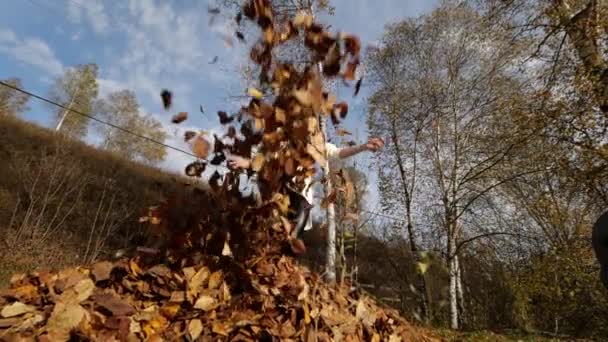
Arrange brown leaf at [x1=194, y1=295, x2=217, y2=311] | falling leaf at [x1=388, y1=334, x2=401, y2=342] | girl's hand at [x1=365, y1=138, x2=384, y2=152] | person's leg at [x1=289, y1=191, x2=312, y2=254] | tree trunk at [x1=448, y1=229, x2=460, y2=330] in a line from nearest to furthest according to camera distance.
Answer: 1. brown leaf at [x1=194, y1=295, x2=217, y2=311]
2. falling leaf at [x1=388, y1=334, x2=401, y2=342]
3. person's leg at [x1=289, y1=191, x2=312, y2=254]
4. girl's hand at [x1=365, y1=138, x2=384, y2=152]
5. tree trunk at [x1=448, y1=229, x2=460, y2=330]

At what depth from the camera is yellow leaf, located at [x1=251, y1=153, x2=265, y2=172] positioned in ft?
4.77

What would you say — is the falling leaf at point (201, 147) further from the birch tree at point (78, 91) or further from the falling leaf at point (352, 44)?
the birch tree at point (78, 91)

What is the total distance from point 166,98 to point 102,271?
0.84 m

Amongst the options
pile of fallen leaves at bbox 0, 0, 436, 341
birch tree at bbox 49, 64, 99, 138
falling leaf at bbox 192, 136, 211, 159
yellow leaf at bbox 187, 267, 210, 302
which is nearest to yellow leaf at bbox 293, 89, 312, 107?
pile of fallen leaves at bbox 0, 0, 436, 341

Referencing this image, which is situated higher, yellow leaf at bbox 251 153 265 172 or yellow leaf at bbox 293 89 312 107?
yellow leaf at bbox 293 89 312 107

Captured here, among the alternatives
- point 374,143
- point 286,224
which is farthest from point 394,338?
point 374,143

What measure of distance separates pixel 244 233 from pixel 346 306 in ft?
2.47

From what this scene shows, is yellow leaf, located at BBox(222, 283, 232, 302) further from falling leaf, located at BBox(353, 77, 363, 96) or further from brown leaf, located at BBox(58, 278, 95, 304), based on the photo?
falling leaf, located at BBox(353, 77, 363, 96)

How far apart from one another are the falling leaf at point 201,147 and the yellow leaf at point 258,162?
280 mm

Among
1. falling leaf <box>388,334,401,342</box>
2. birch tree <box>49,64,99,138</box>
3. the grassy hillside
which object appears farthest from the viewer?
birch tree <box>49,64,99,138</box>

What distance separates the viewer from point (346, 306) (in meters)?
1.86

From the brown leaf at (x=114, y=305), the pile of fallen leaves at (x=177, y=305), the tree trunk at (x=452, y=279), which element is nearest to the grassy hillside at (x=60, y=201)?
the pile of fallen leaves at (x=177, y=305)

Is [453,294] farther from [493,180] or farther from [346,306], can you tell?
[346,306]

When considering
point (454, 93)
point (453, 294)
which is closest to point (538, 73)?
point (454, 93)
